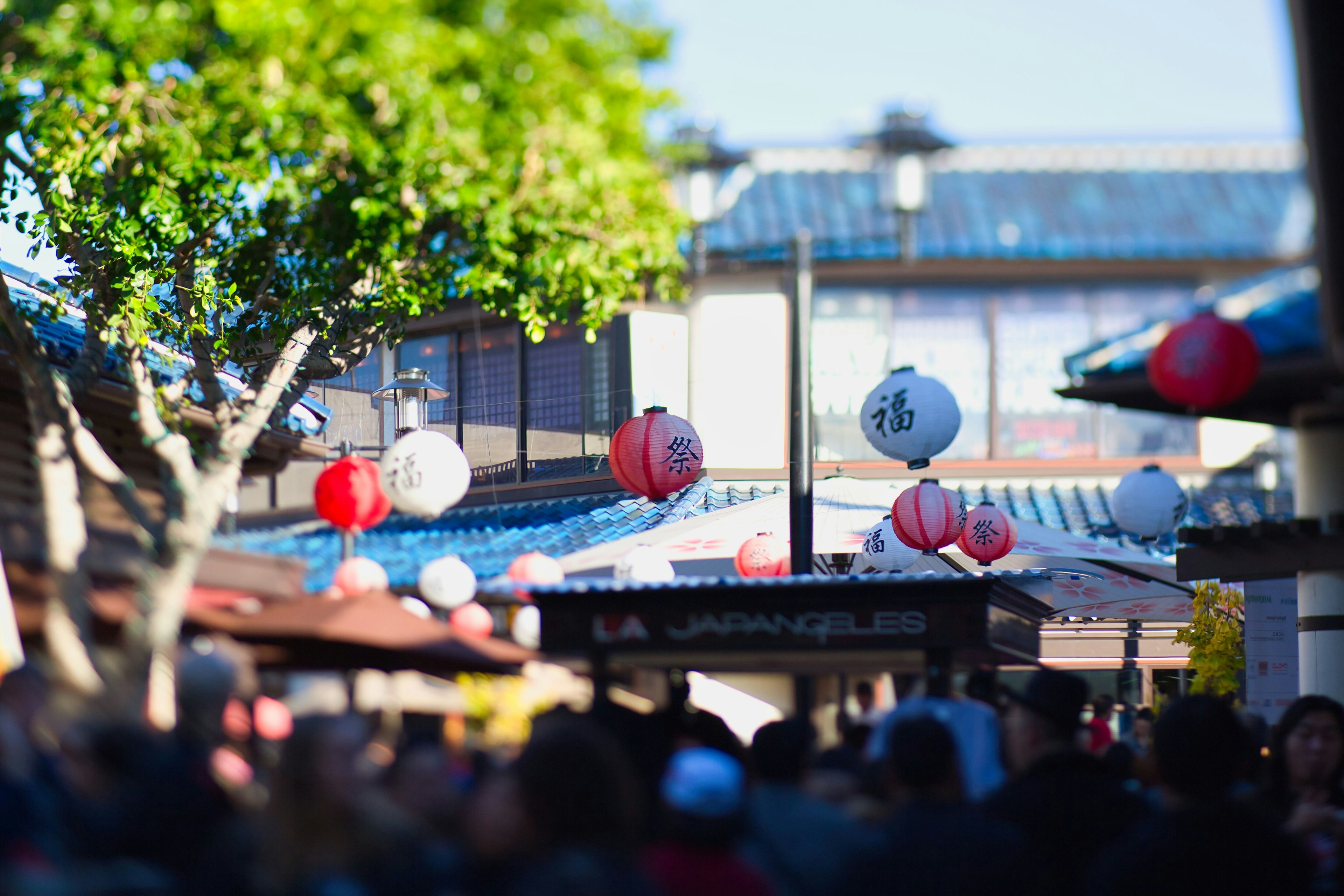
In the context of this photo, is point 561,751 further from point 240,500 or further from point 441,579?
point 240,500

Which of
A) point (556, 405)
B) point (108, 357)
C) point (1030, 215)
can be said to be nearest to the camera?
point (108, 357)

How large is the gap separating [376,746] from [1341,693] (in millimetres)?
5966

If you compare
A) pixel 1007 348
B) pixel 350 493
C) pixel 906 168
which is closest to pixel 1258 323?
pixel 350 493

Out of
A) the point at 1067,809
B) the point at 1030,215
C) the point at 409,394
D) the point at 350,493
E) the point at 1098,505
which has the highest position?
the point at 1030,215

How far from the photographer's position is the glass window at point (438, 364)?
2023cm

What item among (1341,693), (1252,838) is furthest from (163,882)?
(1341,693)

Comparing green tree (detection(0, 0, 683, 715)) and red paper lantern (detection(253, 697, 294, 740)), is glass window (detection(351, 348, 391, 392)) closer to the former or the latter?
green tree (detection(0, 0, 683, 715))

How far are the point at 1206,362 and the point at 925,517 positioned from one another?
642 centimetres

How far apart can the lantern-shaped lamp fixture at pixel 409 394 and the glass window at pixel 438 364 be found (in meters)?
3.66

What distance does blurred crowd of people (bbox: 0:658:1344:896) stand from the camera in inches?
158

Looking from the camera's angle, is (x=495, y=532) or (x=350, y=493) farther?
(x=495, y=532)

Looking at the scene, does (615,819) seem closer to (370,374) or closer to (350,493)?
(350,493)

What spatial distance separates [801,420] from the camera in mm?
11711

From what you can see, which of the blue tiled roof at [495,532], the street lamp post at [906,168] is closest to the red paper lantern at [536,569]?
the blue tiled roof at [495,532]
